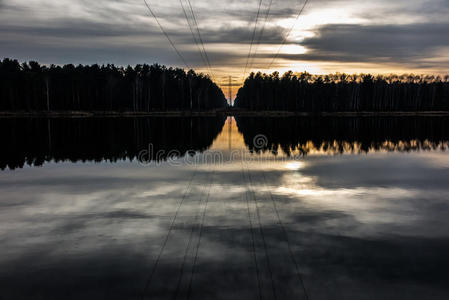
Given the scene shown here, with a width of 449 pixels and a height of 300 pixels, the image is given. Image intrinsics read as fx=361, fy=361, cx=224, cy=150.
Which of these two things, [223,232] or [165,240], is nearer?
[165,240]

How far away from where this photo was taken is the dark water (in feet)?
27.7

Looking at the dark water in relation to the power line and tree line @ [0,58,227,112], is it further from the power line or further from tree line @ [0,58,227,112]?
tree line @ [0,58,227,112]

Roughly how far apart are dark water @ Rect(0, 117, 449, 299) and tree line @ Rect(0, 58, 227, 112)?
114096 millimetres

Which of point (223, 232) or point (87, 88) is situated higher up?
point (87, 88)

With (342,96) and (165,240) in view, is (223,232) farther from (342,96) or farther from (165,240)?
(342,96)

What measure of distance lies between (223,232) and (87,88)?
144 m

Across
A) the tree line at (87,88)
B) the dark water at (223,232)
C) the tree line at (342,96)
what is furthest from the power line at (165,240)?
the tree line at (342,96)

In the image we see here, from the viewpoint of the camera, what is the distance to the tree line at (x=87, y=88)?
413ft

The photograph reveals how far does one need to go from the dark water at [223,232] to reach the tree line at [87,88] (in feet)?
374

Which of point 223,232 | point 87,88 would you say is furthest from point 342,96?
point 223,232

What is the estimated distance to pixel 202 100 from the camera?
635 feet

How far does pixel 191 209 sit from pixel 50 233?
17.0 ft

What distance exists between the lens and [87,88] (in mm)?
142625

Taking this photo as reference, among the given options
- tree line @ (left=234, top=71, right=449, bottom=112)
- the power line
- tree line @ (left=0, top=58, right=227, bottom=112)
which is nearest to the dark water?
the power line
